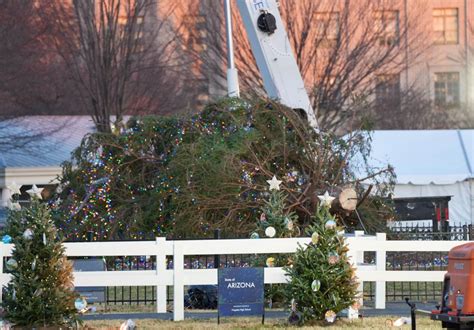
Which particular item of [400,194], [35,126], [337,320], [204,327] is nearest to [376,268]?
[337,320]

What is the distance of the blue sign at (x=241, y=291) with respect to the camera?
1445 cm

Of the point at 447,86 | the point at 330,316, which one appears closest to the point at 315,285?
the point at 330,316

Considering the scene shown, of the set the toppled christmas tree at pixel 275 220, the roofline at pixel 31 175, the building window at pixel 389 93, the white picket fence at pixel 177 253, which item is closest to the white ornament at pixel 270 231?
the toppled christmas tree at pixel 275 220

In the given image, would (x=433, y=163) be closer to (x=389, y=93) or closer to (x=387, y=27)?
(x=387, y=27)

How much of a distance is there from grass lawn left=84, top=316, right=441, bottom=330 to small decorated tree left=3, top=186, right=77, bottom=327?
0.48 metres

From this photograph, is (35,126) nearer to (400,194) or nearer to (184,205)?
(400,194)

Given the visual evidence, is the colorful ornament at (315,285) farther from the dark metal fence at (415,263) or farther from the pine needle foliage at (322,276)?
the dark metal fence at (415,263)

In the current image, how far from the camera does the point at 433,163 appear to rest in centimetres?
3036

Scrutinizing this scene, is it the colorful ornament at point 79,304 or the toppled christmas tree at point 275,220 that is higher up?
the toppled christmas tree at point 275,220

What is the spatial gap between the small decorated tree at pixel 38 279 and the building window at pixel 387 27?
2680 cm

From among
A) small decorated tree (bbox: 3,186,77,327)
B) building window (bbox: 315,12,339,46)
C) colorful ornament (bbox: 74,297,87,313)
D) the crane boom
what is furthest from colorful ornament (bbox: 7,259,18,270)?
building window (bbox: 315,12,339,46)

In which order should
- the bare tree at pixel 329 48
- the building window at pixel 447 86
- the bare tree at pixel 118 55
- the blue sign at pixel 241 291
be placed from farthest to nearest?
the building window at pixel 447 86 < the bare tree at pixel 329 48 < the bare tree at pixel 118 55 < the blue sign at pixel 241 291

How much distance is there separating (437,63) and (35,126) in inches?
952

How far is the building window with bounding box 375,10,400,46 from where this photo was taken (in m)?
39.4
